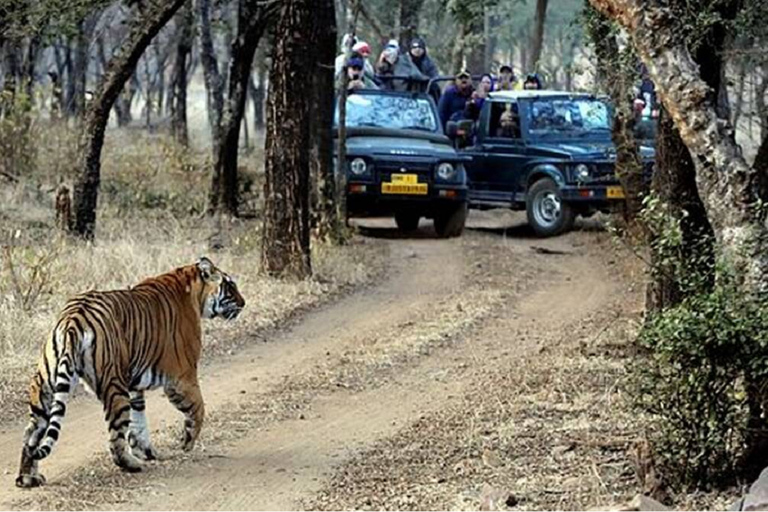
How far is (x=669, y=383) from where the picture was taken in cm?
705

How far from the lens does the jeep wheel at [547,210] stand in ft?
73.4

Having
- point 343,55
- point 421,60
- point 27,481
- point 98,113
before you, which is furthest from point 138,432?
point 421,60

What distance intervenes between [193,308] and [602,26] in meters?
5.26

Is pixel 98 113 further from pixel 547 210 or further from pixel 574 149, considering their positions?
pixel 574 149

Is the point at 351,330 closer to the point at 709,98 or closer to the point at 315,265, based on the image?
the point at 315,265

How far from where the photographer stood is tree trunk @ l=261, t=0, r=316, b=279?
1582 cm

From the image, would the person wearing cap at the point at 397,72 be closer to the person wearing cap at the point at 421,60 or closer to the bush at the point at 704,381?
the person wearing cap at the point at 421,60

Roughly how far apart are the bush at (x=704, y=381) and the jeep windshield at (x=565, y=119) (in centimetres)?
1604


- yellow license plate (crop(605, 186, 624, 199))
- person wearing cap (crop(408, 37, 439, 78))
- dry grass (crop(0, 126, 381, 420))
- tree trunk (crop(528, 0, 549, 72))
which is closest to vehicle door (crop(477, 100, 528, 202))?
yellow license plate (crop(605, 186, 624, 199))

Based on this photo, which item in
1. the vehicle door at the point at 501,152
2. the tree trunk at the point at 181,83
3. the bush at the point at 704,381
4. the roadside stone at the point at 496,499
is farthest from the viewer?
the tree trunk at the point at 181,83

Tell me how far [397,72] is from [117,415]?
17406 mm

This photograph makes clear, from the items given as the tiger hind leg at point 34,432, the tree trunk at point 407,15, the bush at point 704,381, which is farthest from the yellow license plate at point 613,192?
the tiger hind leg at point 34,432

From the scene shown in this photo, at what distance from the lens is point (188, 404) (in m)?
8.70

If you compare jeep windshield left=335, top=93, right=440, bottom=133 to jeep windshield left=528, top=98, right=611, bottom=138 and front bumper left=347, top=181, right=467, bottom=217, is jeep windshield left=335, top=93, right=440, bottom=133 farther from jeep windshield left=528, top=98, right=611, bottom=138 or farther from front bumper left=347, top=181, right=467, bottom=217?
jeep windshield left=528, top=98, right=611, bottom=138
